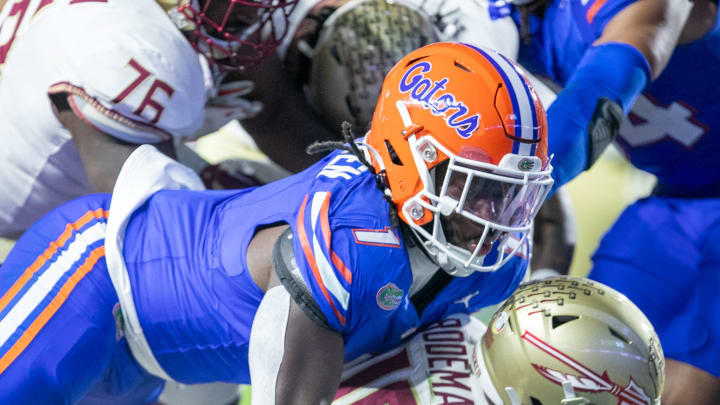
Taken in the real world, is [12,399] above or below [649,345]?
below

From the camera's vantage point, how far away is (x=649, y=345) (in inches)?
51.6

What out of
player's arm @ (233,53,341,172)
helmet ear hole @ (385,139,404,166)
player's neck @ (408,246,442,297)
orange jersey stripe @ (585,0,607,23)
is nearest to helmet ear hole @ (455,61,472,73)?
helmet ear hole @ (385,139,404,166)

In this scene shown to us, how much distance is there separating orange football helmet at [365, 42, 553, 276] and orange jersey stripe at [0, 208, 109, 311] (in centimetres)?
51

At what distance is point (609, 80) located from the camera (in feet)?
5.21

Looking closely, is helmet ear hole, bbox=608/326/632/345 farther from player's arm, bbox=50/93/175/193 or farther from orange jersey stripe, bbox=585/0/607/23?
player's arm, bbox=50/93/175/193

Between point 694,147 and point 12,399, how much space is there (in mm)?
1484

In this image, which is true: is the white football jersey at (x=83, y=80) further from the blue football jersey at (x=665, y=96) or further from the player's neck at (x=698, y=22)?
the player's neck at (x=698, y=22)

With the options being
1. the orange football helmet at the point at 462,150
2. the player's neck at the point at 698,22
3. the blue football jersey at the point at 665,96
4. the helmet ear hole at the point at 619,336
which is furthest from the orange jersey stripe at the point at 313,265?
the player's neck at the point at 698,22

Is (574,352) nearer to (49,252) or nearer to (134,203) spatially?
(134,203)

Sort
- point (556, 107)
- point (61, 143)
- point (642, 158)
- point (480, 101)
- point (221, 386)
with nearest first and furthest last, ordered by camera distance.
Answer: point (480, 101) < point (556, 107) < point (61, 143) < point (221, 386) < point (642, 158)

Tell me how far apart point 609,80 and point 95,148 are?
0.97 metres

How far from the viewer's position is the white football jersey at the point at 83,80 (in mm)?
1598

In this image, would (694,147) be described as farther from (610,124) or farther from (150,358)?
(150,358)

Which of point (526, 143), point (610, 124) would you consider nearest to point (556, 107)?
point (610, 124)
